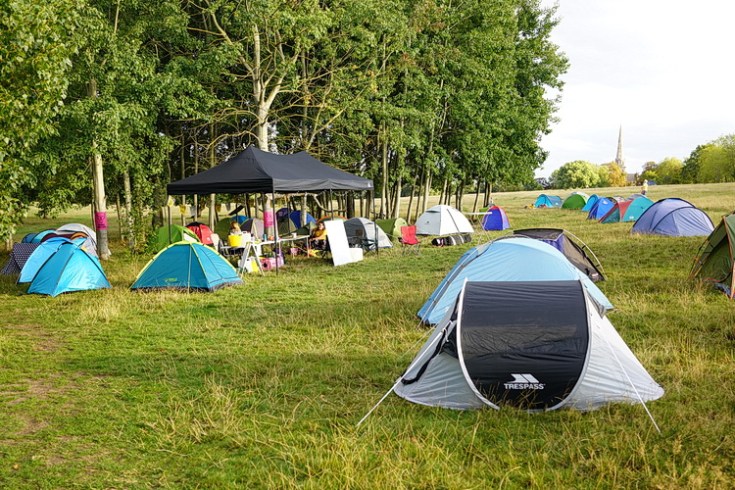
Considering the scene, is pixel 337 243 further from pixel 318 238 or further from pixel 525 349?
pixel 525 349

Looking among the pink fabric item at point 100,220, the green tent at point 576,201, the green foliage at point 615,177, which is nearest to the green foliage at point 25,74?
the pink fabric item at point 100,220

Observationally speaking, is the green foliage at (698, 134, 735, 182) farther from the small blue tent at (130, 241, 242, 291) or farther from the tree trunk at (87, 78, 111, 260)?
the small blue tent at (130, 241, 242, 291)

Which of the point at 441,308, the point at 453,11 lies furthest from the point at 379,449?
the point at 453,11

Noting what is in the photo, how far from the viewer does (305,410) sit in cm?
550

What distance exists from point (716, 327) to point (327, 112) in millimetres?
15341

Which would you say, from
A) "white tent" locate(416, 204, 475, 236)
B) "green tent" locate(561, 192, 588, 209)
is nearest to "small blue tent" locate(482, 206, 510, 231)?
"white tent" locate(416, 204, 475, 236)

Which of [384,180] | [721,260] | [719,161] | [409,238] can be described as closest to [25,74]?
[721,260]

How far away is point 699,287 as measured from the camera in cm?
1037

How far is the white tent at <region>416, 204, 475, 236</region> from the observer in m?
22.3

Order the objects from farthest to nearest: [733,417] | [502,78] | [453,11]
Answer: [502,78]
[453,11]
[733,417]

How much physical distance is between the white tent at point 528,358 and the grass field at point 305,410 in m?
0.17

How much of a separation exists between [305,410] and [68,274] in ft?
27.6

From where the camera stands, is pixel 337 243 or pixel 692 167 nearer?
pixel 337 243

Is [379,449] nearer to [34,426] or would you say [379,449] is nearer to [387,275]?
[34,426]
